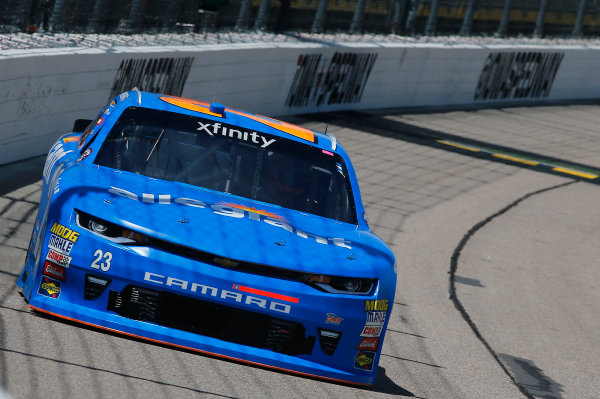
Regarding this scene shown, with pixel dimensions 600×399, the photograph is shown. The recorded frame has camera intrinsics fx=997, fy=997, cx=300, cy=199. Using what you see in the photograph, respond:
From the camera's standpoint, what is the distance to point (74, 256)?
516 centimetres

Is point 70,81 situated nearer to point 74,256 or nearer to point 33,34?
point 33,34

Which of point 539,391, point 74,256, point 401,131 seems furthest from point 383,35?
point 74,256

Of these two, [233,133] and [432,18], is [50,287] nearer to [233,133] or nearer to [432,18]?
[233,133]

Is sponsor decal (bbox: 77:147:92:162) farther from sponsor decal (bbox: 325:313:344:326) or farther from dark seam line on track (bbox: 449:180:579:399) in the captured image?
dark seam line on track (bbox: 449:180:579:399)

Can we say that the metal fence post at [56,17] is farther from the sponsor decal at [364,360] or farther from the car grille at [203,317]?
the sponsor decal at [364,360]

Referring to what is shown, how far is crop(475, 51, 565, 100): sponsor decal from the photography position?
23172 mm

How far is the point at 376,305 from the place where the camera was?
5.45 m

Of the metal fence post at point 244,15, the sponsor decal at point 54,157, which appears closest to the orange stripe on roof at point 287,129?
the sponsor decal at point 54,157

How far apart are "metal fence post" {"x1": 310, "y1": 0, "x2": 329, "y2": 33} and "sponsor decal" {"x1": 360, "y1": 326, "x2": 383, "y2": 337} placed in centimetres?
1452

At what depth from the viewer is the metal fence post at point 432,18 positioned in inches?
901

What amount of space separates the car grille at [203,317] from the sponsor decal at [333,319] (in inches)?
5.6

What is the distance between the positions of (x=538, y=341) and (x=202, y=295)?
12.9ft

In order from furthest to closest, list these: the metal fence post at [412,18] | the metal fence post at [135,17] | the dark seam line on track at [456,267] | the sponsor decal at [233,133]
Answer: the metal fence post at [412,18] → the metal fence post at [135,17] → the dark seam line on track at [456,267] → the sponsor decal at [233,133]

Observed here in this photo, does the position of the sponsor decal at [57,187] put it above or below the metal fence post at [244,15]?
below
